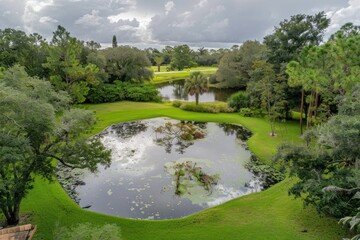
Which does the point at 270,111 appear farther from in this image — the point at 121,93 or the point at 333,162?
the point at 121,93

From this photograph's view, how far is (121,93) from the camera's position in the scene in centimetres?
4031

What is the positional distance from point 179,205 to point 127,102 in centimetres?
2735

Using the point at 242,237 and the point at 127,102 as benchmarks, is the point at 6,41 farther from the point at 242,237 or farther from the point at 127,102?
the point at 242,237

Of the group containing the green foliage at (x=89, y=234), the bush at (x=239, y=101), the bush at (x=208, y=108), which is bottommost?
the green foliage at (x=89, y=234)

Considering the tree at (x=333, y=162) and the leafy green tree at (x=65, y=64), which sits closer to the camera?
the tree at (x=333, y=162)

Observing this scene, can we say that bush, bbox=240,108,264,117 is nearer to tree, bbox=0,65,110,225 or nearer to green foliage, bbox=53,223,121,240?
tree, bbox=0,65,110,225

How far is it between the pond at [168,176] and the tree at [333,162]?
192 inches

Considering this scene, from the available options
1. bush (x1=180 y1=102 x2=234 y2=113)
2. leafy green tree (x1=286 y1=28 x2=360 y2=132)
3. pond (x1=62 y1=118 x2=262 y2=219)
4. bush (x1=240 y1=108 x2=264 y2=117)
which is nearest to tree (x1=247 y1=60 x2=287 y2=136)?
bush (x1=240 y1=108 x2=264 y2=117)

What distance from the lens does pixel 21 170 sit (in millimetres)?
10977

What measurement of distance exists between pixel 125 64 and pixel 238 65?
2084 cm

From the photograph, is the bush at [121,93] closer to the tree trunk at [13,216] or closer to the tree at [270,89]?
the tree at [270,89]

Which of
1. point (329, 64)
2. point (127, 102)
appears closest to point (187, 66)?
point (127, 102)

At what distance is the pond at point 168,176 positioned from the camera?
Result: 1429 cm

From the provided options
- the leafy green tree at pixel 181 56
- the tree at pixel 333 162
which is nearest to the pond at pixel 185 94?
the leafy green tree at pixel 181 56
